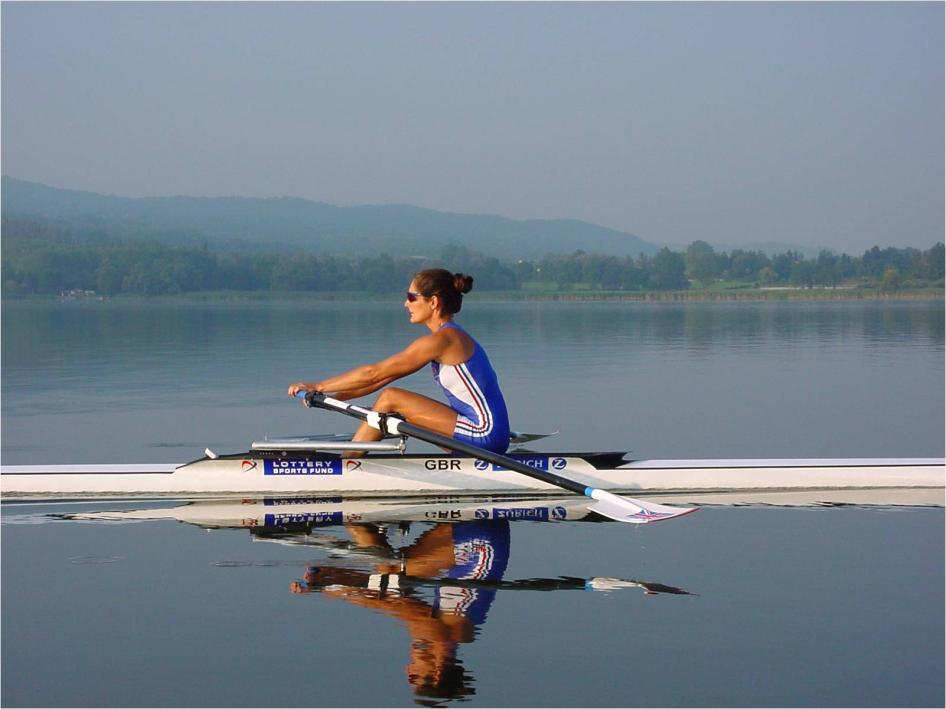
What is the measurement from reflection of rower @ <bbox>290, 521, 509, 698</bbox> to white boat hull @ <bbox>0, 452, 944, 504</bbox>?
3.21 feet

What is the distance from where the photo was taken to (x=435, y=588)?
308 inches

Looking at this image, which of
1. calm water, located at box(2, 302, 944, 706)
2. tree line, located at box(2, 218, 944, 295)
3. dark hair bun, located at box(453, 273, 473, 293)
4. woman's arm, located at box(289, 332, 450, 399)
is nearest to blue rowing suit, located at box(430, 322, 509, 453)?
woman's arm, located at box(289, 332, 450, 399)

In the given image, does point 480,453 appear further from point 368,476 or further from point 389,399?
point 368,476

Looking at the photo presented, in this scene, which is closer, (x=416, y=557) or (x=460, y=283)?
(x=416, y=557)

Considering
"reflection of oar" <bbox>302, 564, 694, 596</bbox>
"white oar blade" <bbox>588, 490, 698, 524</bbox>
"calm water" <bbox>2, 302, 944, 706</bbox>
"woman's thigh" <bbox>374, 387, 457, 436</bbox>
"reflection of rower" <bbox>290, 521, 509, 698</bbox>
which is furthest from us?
"woman's thigh" <bbox>374, 387, 457, 436</bbox>

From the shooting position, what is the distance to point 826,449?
1522 centimetres

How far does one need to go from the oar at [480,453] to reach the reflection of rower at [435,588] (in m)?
0.51

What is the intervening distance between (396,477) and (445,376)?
1.07 meters

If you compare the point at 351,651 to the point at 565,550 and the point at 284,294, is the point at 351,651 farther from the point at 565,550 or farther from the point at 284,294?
the point at 284,294

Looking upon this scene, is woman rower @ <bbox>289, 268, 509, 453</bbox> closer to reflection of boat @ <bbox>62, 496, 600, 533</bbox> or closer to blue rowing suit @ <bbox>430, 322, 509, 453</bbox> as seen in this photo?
blue rowing suit @ <bbox>430, 322, 509, 453</bbox>

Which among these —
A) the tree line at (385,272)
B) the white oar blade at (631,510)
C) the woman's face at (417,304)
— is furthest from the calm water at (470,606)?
the tree line at (385,272)

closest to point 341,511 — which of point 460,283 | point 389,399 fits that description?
point 389,399

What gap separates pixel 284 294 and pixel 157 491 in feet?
528

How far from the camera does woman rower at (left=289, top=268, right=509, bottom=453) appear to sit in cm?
1022
